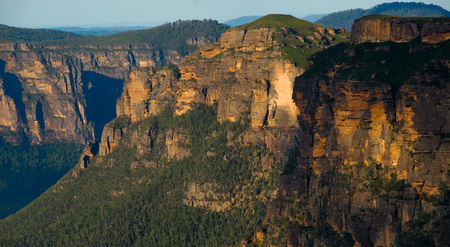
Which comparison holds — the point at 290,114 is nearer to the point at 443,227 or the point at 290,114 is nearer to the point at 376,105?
the point at 376,105

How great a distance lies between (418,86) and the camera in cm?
6594

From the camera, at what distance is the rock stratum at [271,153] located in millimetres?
66250

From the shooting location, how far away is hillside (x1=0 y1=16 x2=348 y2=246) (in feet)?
400

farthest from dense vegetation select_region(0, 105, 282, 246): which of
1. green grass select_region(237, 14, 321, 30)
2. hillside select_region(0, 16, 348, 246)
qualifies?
green grass select_region(237, 14, 321, 30)

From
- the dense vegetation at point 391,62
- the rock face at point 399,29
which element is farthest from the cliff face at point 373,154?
the rock face at point 399,29

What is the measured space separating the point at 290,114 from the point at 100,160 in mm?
52303

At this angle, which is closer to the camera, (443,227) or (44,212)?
(443,227)

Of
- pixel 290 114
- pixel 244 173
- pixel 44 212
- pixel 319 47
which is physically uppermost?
pixel 319 47

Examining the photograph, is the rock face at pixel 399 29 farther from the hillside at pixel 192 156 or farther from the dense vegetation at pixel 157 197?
the dense vegetation at pixel 157 197

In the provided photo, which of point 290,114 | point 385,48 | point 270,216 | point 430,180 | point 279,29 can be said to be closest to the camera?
point 430,180

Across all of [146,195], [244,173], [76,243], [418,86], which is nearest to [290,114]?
[244,173]

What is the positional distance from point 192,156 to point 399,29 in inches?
2522

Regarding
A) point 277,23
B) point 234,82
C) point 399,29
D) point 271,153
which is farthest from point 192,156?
point 399,29

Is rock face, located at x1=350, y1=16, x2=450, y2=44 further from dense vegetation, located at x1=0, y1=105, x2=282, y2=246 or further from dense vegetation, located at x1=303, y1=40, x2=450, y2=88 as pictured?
dense vegetation, located at x1=0, y1=105, x2=282, y2=246
